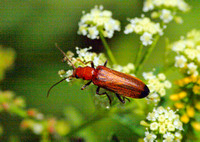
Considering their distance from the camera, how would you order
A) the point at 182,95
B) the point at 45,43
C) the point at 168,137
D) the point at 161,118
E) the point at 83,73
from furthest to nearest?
1. the point at 45,43
2. the point at 182,95
3. the point at 83,73
4. the point at 161,118
5. the point at 168,137

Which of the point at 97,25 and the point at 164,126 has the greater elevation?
the point at 97,25

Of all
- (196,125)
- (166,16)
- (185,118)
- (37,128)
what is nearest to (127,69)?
(185,118)

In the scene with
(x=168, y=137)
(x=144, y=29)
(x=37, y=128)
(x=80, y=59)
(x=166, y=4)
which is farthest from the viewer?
(x=166, y=4)

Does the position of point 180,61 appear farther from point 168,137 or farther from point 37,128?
point 37,128

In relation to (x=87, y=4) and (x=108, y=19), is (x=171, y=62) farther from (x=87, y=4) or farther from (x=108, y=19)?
(x=87, y=4)

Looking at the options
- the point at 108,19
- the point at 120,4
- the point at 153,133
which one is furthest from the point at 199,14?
the point at 153,133
